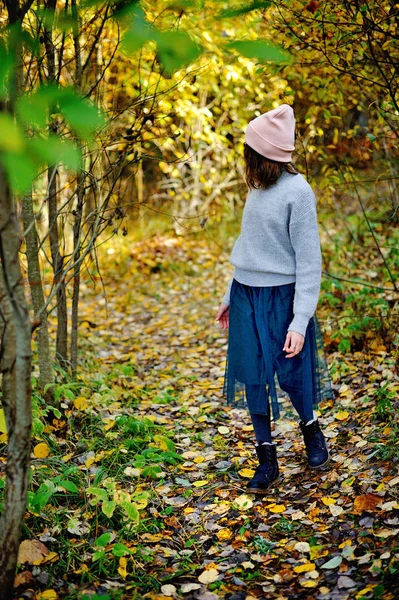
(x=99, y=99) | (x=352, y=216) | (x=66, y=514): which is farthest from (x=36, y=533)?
(x=352, y=216)

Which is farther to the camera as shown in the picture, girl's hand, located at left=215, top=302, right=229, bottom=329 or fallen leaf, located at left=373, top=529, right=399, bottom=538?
girl's hand, located at left=215, top=302, right=229, bottom=329

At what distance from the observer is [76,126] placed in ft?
3.89

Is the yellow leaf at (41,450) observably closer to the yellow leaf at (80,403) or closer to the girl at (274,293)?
the yellow leaf at (80,403)

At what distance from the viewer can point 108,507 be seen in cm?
252

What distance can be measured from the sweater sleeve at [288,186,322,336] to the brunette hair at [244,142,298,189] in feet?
0.53

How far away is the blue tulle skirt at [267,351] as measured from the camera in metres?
2.84

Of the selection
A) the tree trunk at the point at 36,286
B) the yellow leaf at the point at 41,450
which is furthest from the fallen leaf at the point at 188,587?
the tree trunk at the point at 36,286

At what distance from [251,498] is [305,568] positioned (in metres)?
0.63

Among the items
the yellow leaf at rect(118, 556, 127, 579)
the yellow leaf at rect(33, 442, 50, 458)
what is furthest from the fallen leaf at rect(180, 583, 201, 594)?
the yellow leaf at rect(33, 442, 50, 458)

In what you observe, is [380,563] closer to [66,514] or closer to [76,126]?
[66,514]

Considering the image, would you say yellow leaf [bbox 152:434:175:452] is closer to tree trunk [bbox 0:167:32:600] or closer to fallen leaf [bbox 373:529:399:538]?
fallen leaf [bbox 373:529:399:538]

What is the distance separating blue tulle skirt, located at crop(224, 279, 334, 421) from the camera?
112 inches

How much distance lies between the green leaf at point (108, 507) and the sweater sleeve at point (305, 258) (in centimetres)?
105

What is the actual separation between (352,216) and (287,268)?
17.6 ft
